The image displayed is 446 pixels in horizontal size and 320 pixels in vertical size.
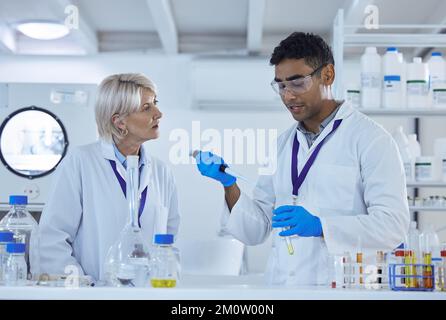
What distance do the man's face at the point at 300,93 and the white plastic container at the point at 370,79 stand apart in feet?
4.22

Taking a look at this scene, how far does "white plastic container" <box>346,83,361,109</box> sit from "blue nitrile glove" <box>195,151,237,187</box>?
1.48 metres

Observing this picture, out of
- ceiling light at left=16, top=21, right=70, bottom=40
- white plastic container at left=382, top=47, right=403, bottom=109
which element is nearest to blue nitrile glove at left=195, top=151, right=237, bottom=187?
white plastic container at left=382, top=47, right=403, bottom=109

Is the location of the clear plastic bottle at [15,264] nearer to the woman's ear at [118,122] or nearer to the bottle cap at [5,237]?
the bottle cap at [5,237]

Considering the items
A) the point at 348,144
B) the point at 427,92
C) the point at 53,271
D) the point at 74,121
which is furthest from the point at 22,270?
the point at 74,121

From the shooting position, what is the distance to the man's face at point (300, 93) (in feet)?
6.66

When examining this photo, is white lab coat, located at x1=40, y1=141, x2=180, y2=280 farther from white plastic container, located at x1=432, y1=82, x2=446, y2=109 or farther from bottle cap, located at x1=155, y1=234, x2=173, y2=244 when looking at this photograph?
white plastic container, located at x1=432, y1=82, x2=446, y2=109

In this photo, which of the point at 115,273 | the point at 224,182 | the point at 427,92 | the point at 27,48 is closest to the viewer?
the point at 115,273

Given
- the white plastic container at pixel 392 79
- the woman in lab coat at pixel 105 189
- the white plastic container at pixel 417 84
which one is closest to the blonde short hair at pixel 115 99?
the woman in lab coat at pixel 105 189

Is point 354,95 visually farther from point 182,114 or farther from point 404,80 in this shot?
point 182,114

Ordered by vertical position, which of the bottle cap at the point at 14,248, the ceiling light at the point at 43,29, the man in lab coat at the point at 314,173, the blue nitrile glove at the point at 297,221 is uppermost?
the ceiling light at the point at 43,29

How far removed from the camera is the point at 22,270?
5.10ft

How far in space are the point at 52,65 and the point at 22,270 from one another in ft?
11.7

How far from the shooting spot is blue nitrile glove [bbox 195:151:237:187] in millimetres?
1891

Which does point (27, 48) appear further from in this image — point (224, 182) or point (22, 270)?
point (22, 270)
